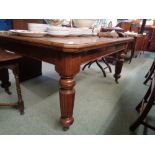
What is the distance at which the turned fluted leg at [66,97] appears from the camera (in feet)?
→ 3.25

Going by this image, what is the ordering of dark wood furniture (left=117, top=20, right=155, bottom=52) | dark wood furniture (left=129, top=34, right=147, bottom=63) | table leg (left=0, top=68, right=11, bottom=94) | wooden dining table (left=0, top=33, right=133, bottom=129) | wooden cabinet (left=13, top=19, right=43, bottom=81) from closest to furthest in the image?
wooden dining table (left=0, top=33, right=133, bottom=129) → table leg (left=0, top=68, right=11, bottom=94) → wooden cabinet (left=13, top=19, right=43, bottom=81) → dark wood furniture (left=129, top=34, right=147, bottom=63) → dark wood furniture (left=117, top=20, right=155, bottom=52)

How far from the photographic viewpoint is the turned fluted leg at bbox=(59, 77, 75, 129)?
0.99 m

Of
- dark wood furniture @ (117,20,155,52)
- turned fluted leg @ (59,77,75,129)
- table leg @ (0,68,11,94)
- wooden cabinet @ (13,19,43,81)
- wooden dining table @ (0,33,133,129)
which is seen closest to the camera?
wooden dining table @ (0,33,133,129)

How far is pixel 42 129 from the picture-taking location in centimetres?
121

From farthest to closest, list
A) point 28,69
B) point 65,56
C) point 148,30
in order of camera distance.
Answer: point 148,30
point 28,69
point 65,56

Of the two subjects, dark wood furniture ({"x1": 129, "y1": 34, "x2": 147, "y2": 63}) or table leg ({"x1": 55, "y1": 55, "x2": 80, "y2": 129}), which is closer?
table leg ({"x1": 55, "y1": 55, "x2": 80, "y2": 129})

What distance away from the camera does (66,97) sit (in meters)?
1.03

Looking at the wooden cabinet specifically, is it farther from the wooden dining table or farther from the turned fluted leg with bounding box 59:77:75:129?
the turned fluted leg with bounding box 59:77:75:129

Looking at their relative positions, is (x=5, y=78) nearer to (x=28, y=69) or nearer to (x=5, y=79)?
(x=5, y=79)

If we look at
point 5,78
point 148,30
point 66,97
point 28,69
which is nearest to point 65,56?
point 66,97

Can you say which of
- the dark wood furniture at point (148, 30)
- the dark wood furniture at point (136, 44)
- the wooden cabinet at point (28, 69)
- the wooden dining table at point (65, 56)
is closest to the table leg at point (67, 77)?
the wooden dining table at point (65, 56)

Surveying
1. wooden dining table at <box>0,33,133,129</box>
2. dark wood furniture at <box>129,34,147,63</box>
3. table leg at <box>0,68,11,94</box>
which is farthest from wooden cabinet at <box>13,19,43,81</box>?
dark wood furniture at <box>129,34,147,63</box>

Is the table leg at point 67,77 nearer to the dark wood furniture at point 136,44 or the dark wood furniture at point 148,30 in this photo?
the dark wood furniture at point 136,44
